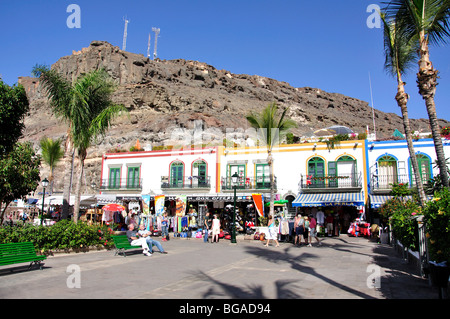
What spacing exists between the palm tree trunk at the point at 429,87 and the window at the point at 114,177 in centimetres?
2561

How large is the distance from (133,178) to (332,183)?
16779 millimetres

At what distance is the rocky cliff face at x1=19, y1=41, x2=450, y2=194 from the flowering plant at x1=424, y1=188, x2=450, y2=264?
136 ft

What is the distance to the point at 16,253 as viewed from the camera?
8.54 metres

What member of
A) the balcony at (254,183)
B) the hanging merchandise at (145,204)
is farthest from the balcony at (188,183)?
the hanging merchandise at (145,204)

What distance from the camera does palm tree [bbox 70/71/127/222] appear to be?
1512cm

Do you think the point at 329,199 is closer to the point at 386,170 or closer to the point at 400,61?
the point at 386,170

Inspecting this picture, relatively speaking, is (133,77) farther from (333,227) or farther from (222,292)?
(222,292)

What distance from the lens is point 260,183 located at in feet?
86.4

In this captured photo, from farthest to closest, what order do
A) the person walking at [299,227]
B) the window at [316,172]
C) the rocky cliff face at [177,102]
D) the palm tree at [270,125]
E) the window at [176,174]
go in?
the rocky cliff face at [177,102] → the window at [176,174] → the window at [316,172] → the palm tree at [270,125] → the person walking at [299,227]

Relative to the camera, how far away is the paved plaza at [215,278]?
663 cm

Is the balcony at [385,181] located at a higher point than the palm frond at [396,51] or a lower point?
lower

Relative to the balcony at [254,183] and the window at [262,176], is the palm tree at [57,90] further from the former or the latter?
the window at [262,176]

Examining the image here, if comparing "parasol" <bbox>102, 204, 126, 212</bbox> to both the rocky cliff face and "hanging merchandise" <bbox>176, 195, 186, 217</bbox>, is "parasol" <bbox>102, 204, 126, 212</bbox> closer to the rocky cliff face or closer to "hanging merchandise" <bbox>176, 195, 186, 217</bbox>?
"hanging merchandise" <bbox>176, 195, 186, 217</bbox>
